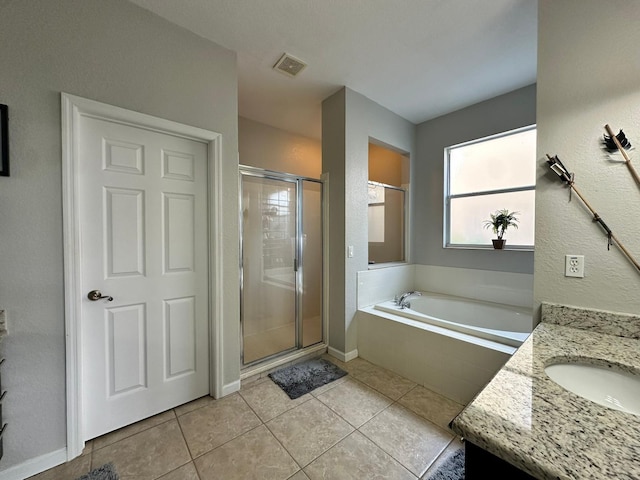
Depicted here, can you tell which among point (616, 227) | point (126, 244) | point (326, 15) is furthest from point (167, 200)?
point (616, 227)

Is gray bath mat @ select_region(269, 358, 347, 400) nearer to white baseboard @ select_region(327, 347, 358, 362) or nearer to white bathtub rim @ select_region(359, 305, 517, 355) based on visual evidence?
white baseboard @ select_region(327, 347, 358, 362)

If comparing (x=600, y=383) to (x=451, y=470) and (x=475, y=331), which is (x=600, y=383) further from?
(x=475, y=331)

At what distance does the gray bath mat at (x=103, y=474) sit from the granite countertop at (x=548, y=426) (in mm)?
1741

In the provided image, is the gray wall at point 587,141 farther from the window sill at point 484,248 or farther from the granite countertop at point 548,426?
the window sill at point 484,248

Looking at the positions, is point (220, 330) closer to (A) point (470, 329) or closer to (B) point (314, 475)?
(B) point (314, 475)

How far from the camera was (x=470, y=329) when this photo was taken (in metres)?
1.97

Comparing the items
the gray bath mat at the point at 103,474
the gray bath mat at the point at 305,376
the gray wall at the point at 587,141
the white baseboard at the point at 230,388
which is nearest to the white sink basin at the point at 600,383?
the gray wall at the point at 587,141

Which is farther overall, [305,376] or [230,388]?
[305,376]

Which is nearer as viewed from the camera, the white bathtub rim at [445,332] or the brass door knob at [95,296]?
the brass door knob at [95,296]

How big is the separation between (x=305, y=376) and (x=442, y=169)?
277 cm

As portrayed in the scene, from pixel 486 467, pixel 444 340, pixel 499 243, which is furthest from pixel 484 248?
pixel 486 467

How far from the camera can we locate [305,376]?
2.24m

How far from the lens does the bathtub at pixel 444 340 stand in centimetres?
181

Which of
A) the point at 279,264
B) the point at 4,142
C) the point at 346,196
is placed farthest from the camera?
the point at 279,264
